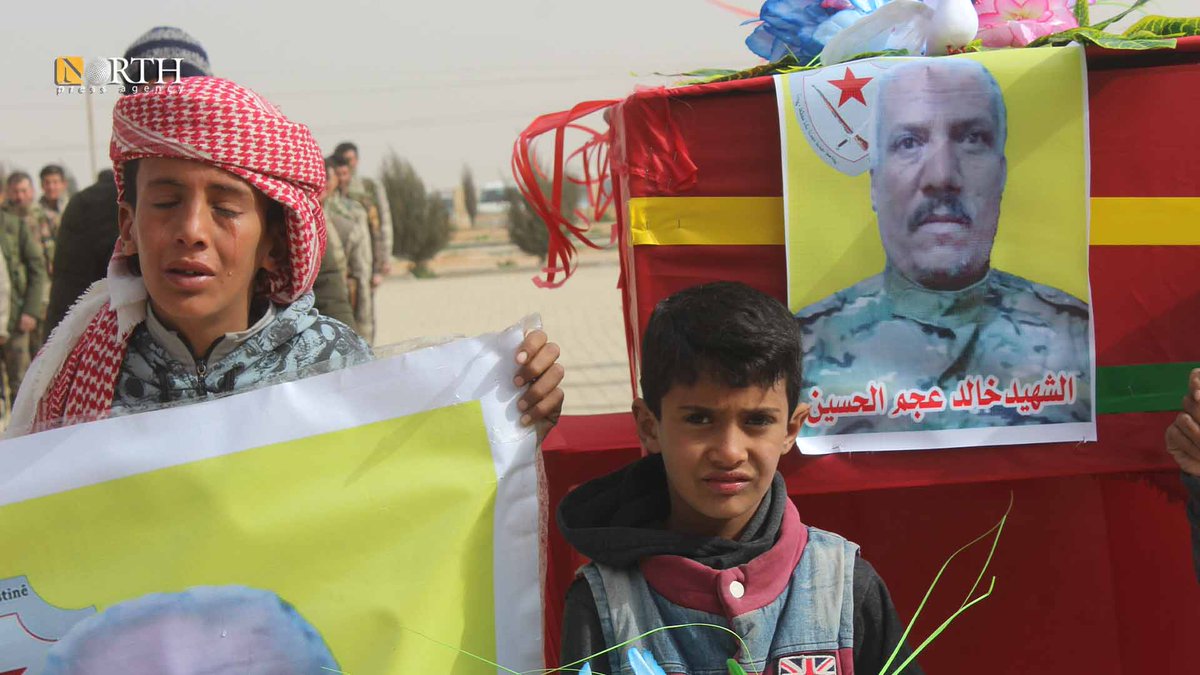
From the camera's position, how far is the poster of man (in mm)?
2326

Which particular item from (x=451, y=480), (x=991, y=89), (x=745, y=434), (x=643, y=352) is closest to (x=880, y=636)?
(x=745, y=434)

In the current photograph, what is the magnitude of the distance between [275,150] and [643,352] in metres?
0.74

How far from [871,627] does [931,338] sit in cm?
67

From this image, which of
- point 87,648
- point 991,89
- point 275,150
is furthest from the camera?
point 991,89

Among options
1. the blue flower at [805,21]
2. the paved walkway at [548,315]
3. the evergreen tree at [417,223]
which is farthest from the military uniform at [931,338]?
the evergreen tree at [417,223]

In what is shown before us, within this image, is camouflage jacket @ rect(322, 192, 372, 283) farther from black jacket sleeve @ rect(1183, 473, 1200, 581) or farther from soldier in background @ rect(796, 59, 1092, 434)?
black jacket sleeve @ rect(1183, 473, 1200, 581)

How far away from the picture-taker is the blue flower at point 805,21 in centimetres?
251

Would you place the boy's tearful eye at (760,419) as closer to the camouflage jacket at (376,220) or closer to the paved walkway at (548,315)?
the paved walkway at (548,315)

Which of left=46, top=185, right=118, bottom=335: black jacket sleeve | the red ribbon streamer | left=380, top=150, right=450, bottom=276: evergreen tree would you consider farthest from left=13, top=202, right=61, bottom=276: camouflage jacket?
left=380, top=150, right=450, bottom=276: evergreen tree

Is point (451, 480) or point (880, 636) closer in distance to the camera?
point (880, 636)

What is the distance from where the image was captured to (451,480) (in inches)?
81.5

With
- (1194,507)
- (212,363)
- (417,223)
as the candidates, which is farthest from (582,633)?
(417,223)

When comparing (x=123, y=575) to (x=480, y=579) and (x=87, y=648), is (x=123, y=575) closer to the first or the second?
(x=87, y=648)

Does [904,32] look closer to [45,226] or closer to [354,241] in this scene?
[354,241]
